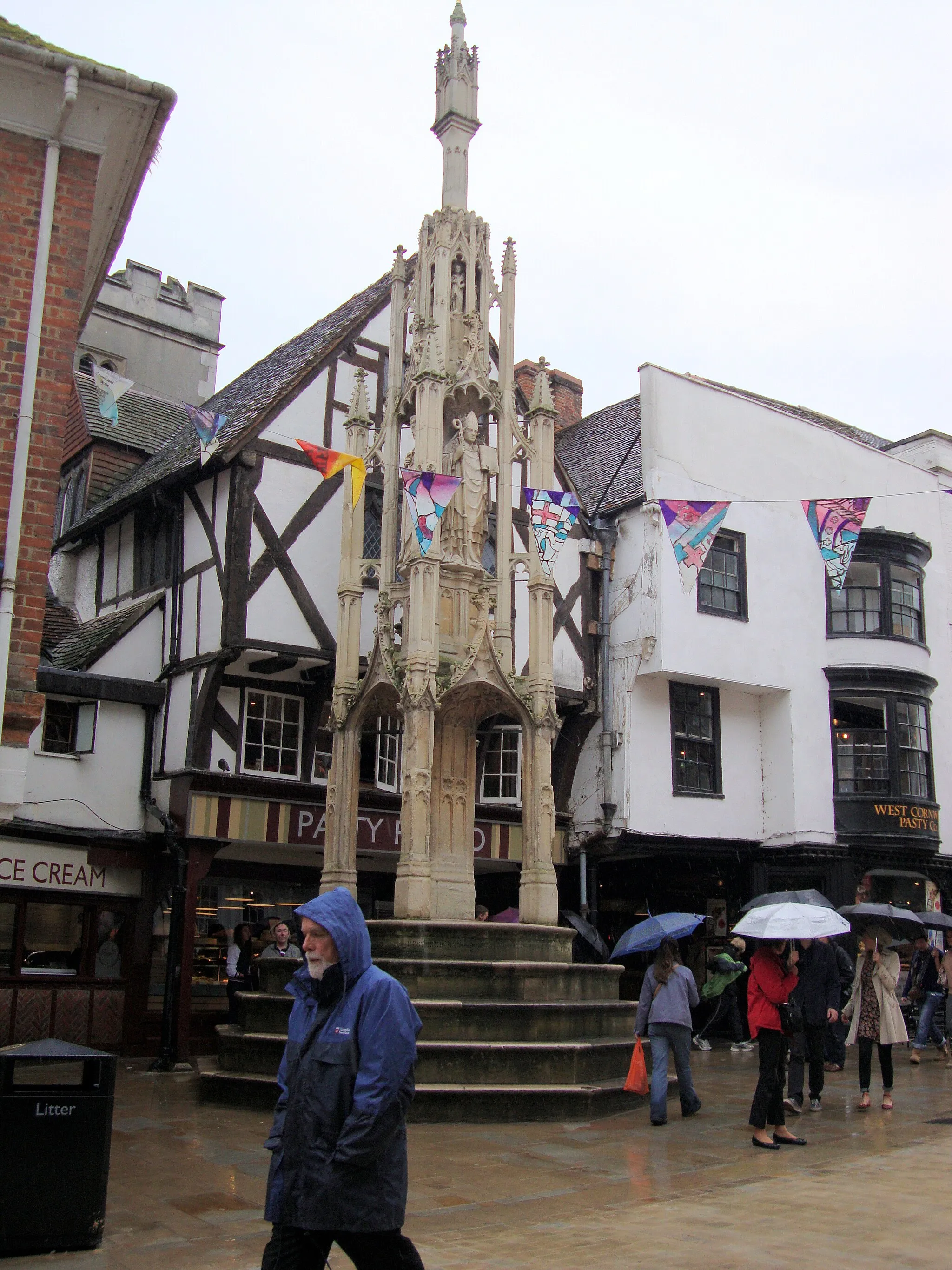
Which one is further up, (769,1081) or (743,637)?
(743,637)

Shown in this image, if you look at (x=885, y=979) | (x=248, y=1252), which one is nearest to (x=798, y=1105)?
(x=885, y=979)

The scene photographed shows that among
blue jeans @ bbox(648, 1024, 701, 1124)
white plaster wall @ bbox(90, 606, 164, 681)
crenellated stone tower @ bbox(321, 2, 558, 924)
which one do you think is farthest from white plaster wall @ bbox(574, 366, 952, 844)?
blue jeans @ bbox(648, 1024, 701, 1124)

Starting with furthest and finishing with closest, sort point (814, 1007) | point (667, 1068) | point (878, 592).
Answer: point (878, 592), point (814, 1007), point (667, 1068)

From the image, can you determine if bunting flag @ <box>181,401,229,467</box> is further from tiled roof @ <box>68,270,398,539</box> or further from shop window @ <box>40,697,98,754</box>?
shop window @ <box>40,697,98,754</box>

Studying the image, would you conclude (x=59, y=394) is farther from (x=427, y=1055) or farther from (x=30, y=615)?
(x=427, y=1055)

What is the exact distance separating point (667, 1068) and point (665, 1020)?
0.38m

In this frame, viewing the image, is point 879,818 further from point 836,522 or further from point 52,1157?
point 52,1157

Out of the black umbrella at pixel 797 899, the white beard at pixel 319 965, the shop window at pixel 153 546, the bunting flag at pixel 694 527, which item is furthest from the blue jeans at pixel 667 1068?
the shop window at pixel 153 546

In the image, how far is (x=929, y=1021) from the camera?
1722 centimetres

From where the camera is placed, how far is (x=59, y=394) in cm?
958

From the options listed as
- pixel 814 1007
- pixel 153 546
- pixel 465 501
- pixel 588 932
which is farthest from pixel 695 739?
pixel 814 1007

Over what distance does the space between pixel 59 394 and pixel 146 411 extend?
13555mm

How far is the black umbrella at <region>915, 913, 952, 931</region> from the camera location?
52.2 ft

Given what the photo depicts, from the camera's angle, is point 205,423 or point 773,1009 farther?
point 205,423
